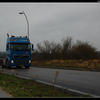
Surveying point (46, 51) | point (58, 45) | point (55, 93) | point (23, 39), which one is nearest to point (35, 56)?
point (46, 51)

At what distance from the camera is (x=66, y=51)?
164ft

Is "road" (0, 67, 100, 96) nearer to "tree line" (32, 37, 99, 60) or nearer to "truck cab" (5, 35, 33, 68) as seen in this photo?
"truck cab" (5, 35, 33, 68)

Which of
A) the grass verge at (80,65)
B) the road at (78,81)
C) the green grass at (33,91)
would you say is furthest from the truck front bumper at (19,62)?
the green grass at (33,91)

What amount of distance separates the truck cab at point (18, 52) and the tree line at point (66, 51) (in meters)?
24.6

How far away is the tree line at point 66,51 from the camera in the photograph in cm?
4629

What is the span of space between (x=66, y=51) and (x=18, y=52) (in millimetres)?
30758

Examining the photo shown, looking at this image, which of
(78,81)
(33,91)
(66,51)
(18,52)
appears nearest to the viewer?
(33,91)

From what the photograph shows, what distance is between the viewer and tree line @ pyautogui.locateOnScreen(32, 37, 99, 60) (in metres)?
46.3

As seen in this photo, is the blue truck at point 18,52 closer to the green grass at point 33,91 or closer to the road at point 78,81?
the road at point 78,81

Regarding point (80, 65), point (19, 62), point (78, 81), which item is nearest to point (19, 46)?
point (19, 62)

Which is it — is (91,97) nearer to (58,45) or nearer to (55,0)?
(55,0)

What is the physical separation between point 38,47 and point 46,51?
12.7 ft

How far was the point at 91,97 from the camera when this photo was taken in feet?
18.0

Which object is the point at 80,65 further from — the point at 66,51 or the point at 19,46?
the point at 66,51
